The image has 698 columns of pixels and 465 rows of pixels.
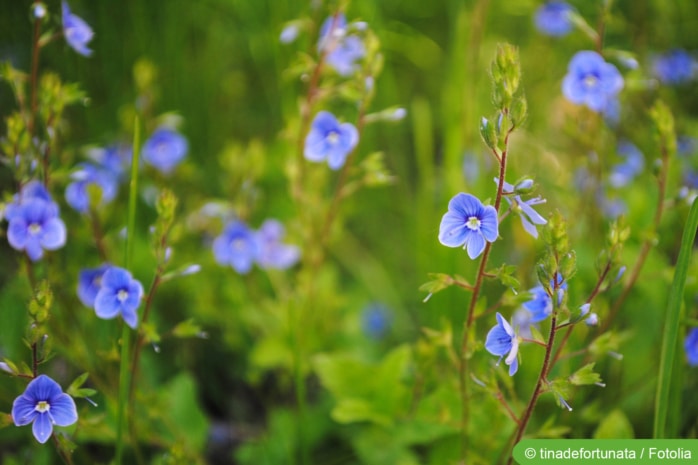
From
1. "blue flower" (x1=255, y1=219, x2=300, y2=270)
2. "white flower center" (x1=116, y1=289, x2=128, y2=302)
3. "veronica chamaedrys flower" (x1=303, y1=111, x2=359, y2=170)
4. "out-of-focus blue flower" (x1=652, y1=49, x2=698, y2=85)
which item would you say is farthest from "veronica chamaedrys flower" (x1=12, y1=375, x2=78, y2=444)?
"out-of-focus blue flower" (x1=652, y1=49, x2=698, y2=85)

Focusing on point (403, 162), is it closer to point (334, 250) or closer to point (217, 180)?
point (334, 250)

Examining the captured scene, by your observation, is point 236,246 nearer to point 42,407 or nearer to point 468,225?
point 42,407

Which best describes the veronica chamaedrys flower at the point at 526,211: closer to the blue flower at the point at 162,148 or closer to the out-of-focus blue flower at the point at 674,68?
the blue flower at the point at 162,148

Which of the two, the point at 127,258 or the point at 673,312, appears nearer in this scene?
the point at 673,312

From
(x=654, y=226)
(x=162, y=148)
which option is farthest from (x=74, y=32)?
(x=654, y=226)

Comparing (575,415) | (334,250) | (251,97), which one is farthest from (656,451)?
(251,97)

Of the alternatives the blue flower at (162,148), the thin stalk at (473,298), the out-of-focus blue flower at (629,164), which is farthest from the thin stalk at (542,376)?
the blue flower at (162,148)
